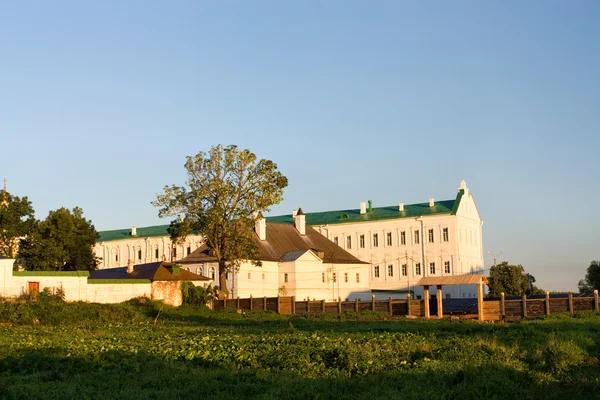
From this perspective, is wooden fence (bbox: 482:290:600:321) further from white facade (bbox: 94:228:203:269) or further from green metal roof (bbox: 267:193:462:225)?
white facade (bbox: 94:228:203:269)

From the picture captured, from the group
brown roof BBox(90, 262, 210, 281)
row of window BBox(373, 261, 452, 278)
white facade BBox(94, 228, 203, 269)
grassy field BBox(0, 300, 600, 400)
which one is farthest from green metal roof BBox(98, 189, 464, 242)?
grassy field BBox(0, 300, 600, 400)

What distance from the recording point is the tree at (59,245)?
240 ft

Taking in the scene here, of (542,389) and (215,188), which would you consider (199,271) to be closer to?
(215,188)

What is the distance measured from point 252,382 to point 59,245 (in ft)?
201

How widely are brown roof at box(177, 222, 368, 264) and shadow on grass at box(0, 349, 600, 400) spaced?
52967 mm

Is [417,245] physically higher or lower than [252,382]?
higher

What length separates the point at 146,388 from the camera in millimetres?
16891

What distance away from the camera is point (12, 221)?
73.2 meters

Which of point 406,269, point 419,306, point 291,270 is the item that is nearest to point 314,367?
point 419,306

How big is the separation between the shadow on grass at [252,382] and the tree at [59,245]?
5564cm

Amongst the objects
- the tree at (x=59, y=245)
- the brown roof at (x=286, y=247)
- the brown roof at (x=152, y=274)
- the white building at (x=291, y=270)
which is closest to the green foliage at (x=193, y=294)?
the brown roof at (x=152, y=274)

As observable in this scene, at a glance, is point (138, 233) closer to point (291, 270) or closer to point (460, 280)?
point (291, 270)

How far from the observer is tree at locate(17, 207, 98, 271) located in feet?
Answer: 240

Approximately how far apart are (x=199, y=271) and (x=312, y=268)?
11196mm
